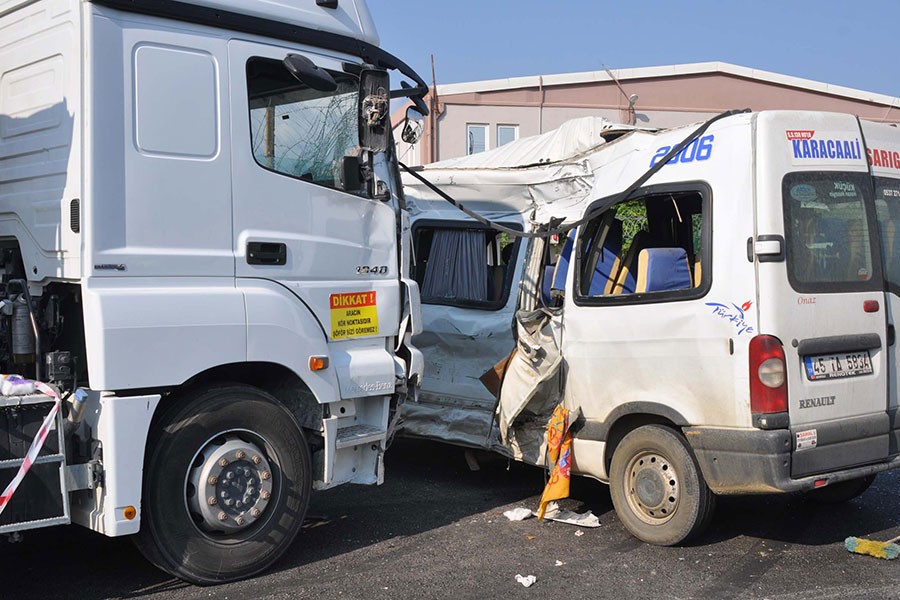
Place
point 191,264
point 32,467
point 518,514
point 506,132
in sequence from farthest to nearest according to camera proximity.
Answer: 1. point 506,132
2. point 518,514
3. point 191,264
4. point 32,467

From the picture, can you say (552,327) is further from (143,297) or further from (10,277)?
(10,277)

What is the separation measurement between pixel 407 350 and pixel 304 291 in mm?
937

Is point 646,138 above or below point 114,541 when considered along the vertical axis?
above

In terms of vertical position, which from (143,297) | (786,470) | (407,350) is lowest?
(786,470)

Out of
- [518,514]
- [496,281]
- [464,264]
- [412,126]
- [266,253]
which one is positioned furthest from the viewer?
[464,264]

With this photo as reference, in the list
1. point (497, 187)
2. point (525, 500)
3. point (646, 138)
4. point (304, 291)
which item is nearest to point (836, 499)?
point (525, 500)

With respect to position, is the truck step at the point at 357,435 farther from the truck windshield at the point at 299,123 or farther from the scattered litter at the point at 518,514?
the truck windshield at the point at 299,123

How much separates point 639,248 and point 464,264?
5.68 ft

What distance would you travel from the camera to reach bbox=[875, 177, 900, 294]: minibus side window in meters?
5.61

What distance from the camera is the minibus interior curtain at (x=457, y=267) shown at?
24.8 feet

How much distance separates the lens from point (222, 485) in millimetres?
5000

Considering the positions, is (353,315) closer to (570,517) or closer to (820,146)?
(570,517)

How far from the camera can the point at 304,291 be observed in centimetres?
539

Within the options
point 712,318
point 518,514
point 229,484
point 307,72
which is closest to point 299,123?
Result: point 307,72
